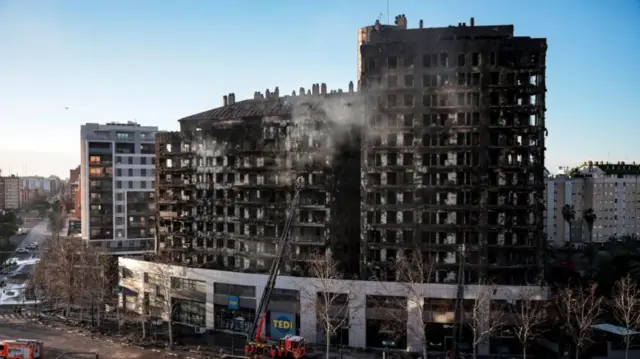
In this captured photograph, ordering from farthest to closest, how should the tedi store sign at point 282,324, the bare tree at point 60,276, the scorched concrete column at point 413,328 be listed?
the bare tree at point 60,276 < the tedi store sign at point 282,324 < the scorched concrete column at point 413,328

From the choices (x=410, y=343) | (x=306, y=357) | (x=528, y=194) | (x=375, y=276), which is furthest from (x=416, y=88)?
(x=306, y=357)

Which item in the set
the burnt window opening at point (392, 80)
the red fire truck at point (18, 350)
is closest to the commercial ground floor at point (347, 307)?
the red fire truck at point (18, 350)

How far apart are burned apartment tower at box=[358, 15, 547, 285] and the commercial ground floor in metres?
4.15

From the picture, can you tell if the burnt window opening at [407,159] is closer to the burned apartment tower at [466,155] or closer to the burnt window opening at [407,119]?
the burned apartment tower at [466,155]

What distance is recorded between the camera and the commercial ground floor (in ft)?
188

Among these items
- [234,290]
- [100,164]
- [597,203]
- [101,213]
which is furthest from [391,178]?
[597,203]

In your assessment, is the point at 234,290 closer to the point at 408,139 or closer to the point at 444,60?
the point at 408,139

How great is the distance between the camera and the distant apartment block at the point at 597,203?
6153 inches

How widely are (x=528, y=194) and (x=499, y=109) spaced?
33.8 ft

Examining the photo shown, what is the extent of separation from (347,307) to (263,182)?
21.2 m

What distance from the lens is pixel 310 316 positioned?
2408 inches

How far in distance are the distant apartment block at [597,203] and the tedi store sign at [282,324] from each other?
379ft

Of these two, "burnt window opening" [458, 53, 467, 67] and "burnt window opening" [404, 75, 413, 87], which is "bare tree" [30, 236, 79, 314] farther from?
"burnt window opening" [458, 53, 467, 67]

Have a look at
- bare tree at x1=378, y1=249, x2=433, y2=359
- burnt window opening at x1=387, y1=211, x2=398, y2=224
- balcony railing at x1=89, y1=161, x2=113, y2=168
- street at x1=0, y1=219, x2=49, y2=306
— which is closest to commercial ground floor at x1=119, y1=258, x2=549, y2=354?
bare tree at x1=378, y1=249, x2=433, y2=359
